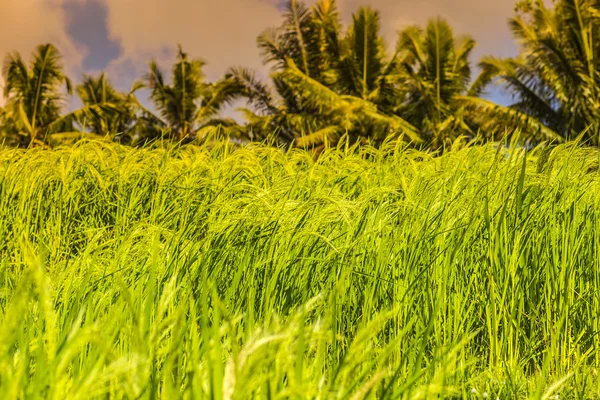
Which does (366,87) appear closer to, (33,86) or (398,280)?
(33,86)

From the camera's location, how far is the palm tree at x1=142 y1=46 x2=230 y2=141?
58.8 feet

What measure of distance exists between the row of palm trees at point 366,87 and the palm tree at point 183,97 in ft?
0.14

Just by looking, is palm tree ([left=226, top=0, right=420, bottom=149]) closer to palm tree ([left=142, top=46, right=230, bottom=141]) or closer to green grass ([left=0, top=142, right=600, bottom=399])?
palm tree ([left=142, top=46, right=230, bottom=141])

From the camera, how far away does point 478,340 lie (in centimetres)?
170

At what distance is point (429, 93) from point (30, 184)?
43.7 feet

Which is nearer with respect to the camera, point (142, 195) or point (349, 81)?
point (142, 195)

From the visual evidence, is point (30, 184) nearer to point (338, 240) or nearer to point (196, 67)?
point (338, 240)

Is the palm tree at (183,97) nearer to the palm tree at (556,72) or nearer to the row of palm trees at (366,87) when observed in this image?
the row of palm trees at (366,87)

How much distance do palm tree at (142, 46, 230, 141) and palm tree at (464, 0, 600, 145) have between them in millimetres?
8822

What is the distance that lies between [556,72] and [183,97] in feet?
39.3

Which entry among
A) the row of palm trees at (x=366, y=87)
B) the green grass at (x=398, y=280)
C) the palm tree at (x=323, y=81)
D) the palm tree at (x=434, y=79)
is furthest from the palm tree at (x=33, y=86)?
the green grass at (x=398, y=280)

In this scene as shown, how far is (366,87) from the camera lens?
51.0 ft

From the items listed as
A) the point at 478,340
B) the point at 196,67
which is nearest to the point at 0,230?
the point at 478,340

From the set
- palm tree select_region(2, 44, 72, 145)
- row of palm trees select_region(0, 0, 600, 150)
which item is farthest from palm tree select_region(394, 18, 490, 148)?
palm tree select_region(2, 44, 72, 145)
